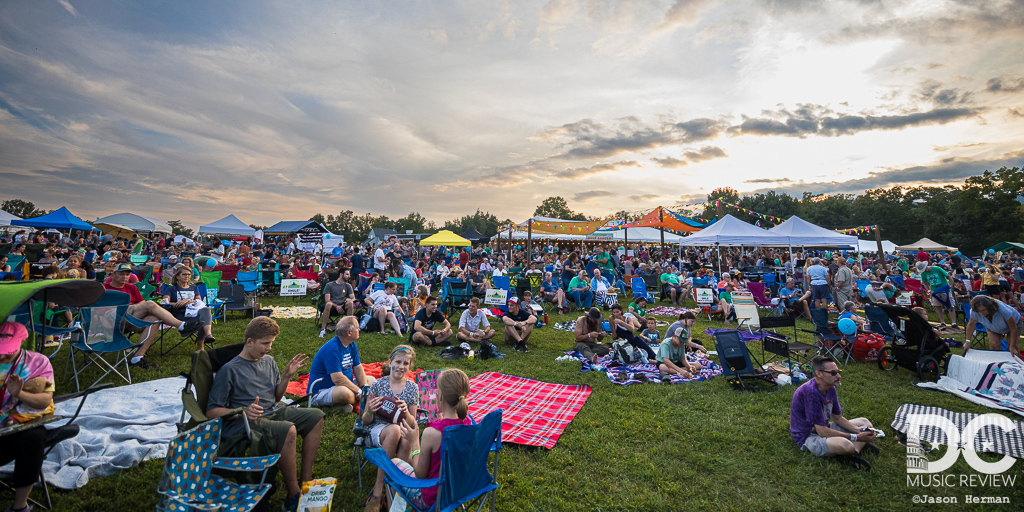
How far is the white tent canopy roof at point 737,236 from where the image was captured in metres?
14.4

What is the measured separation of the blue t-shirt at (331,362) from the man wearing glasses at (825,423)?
4.31 metres

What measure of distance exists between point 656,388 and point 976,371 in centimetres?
397

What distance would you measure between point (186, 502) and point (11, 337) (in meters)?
1.92

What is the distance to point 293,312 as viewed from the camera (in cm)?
1008

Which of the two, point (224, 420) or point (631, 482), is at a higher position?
point (224, 420)

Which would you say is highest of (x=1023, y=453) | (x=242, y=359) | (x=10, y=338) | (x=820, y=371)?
(x=10, y=338)

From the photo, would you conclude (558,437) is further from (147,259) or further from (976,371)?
(147,259)

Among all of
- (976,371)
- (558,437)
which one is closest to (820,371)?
(558,437)

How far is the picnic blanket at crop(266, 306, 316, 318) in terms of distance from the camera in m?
9.68

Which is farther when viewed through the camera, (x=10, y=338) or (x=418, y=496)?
(x=10, y=338)

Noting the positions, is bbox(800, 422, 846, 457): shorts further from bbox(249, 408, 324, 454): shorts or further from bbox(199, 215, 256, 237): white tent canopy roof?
bbox(199, 215, 256, 237): white tent canopy roof

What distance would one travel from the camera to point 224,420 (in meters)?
2.85

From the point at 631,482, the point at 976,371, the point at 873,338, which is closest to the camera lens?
the point at 631,482

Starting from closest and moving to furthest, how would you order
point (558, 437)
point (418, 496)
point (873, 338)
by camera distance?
point (418, 496) < point (558, 437) < point (873, 338)
